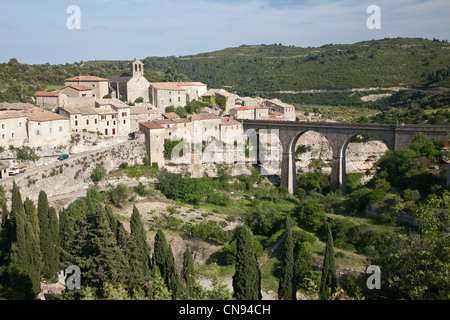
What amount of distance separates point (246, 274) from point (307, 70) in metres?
94.6

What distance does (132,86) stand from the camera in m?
49.8

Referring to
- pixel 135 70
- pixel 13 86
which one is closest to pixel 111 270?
pixel 135 70

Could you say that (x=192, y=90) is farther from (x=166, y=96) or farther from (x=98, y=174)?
(x=98, y=174)

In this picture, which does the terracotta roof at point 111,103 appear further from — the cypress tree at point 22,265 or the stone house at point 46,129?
the cypress tree at point 22,265

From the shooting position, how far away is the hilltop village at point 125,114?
35281mm

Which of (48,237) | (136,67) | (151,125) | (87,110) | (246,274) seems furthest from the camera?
(136,67)

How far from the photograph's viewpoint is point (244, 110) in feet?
175

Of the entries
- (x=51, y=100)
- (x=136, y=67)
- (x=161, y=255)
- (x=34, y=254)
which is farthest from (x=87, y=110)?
(x=161, y=255)

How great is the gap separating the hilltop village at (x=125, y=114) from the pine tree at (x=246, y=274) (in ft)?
75.2

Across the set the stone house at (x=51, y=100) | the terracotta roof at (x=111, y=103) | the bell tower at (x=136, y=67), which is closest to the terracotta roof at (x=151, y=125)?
the terracotta roof at (x=111, y=103)

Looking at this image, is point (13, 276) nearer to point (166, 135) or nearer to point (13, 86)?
point (166, 135)

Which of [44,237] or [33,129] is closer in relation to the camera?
[44,237]

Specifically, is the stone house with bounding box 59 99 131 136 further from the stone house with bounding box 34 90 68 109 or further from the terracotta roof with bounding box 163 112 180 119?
the terracotta roof with bounding box 163 112 180 119

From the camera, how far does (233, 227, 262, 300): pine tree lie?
19.2 m
